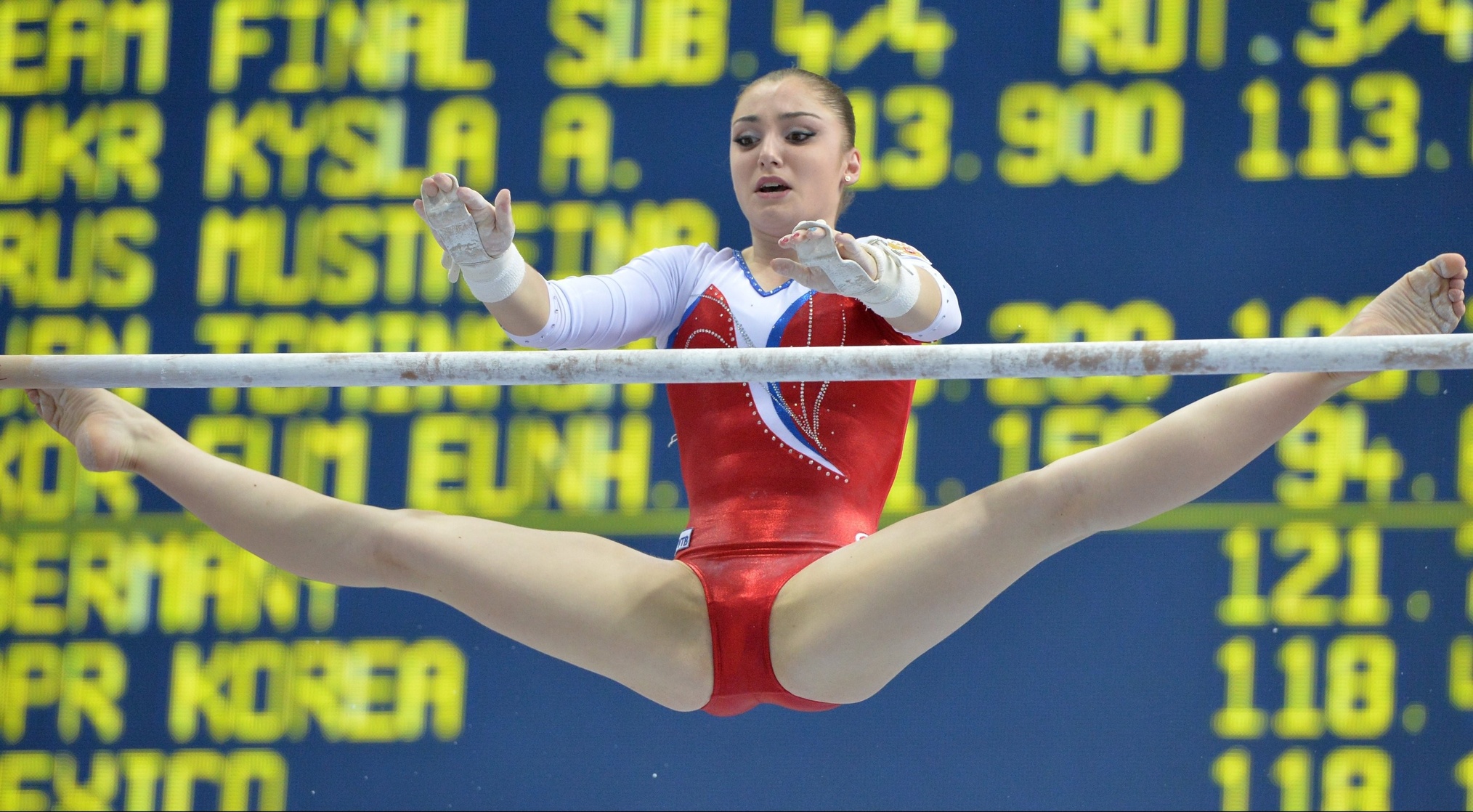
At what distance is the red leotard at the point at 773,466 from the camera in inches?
93.7

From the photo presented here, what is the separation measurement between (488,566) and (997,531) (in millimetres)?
733

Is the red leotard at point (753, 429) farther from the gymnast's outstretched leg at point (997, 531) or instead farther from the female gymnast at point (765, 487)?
the gymnast's outstretched leg at point (997, 531)

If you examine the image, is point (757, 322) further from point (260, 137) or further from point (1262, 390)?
point (260, 137)

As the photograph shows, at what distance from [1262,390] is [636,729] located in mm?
1931

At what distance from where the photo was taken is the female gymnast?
218 cm

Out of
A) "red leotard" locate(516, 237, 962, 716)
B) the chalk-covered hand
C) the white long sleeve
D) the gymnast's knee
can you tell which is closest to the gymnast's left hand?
the chalk-covered hand

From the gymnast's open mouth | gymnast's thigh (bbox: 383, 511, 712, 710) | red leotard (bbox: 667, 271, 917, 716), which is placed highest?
the gymnast's open mouth

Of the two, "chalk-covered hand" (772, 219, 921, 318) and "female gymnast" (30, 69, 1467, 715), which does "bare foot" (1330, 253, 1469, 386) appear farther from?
"chalk-covered hand" (772, 219, 921, 318)

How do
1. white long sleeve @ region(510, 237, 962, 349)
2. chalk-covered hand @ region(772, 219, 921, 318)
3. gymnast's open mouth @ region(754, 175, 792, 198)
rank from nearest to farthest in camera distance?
chalk-covered hand @ region(772, 219, 921, 318)
white long sleeve @ region(510, 237, 962, 349)
gymnast's open mouth @ region(754, 175, 792, 198)

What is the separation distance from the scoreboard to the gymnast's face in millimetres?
906

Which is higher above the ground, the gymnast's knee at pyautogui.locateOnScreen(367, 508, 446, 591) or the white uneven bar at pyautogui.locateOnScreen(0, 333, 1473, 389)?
the white uneven bar at pyautogui.locateOnScreen(0, 333, 1473, 389)

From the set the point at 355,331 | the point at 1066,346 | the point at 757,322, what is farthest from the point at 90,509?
the point at 1066,346

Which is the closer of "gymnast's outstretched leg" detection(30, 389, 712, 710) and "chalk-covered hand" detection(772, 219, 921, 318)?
"chalk-covered hand" detection(772, 219, 921, 318)

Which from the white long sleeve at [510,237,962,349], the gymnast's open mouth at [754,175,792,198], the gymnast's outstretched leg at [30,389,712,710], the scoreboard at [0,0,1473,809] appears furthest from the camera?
the scoreboard at [0,0,1473,809]
